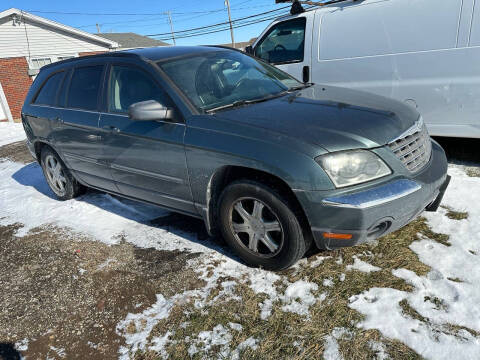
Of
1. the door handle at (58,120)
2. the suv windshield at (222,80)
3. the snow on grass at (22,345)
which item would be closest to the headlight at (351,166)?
the suv windshield at (222,80)

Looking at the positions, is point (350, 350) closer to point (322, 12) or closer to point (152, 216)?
point (152, 216)

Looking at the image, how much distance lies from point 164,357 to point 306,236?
120cm

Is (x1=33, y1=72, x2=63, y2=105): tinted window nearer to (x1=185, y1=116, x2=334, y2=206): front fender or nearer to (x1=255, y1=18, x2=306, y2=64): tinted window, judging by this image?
(x1=185, y1=116, x2=334, y2=206): front fender

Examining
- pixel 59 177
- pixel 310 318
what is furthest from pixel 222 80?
pixel 59 177

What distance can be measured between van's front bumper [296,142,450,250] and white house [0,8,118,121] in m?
→ 16.8

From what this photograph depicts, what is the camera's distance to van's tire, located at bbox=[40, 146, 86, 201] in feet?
15.1

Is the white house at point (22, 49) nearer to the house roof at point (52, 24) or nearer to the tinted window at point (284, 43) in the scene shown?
the house roof at point (52, 24)

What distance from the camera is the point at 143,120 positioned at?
115 inches

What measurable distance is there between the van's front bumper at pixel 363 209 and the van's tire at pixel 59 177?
3.47m

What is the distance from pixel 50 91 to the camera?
14.5ft

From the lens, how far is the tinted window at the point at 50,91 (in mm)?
4297

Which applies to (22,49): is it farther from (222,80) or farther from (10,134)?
(222,80)

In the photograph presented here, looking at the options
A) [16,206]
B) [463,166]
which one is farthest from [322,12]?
[16,206]

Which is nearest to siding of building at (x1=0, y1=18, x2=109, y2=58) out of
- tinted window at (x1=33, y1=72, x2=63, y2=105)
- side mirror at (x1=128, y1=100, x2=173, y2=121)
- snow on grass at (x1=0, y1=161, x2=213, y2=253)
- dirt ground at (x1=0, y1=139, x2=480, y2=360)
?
snow on grass at (x1=0, y1=161, x2=213, y2=253)
